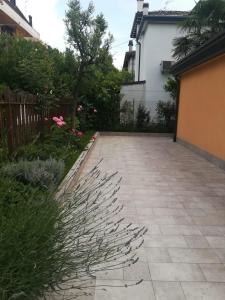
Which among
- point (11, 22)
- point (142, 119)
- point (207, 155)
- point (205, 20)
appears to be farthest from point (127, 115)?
point (11, 22)

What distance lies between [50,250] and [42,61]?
21.8ft

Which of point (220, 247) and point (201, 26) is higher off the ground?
point (201, 26)

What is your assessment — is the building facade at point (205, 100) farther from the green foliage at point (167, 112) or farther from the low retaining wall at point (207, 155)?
the green foliage at point (167, 112)

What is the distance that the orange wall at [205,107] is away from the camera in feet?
23.6

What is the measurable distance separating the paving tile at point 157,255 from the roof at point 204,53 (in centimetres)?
458

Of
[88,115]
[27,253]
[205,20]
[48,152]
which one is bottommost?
[48,152]

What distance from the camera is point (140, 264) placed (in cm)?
288

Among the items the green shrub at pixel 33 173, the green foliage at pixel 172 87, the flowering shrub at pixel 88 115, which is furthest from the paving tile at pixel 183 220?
the green foliage at pixel 172 87

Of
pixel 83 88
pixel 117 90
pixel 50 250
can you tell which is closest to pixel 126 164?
pixel 83 88

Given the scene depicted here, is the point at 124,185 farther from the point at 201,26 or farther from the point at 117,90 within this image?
the point at 117,90

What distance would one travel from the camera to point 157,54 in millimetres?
15125

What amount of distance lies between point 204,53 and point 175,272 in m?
6.28

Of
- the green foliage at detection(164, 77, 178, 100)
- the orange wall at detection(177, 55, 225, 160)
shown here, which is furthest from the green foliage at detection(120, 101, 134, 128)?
the orange wall at detection(177, 55, 225, 160)

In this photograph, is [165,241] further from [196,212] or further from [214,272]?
[196,212]
